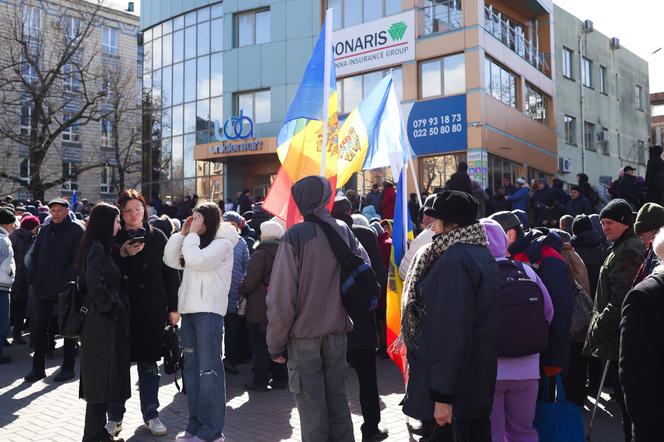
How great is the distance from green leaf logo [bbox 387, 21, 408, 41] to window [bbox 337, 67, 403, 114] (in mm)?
1171

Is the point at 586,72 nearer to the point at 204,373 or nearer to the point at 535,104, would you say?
the point at 535,104

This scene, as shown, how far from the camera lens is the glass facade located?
30812mm

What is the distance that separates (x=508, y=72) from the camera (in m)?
25.5

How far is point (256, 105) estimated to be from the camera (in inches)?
1137

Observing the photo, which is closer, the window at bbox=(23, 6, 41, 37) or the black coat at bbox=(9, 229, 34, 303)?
the black coat at bbox=(9, 229, 34, 303)

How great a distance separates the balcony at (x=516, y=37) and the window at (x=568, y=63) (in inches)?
71.5

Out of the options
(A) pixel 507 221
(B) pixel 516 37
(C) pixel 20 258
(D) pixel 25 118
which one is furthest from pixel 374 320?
(D) pixel 25 118

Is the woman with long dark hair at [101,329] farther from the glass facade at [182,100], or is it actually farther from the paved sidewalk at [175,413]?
the glass facade at [182,100]

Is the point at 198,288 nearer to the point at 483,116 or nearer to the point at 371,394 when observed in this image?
the point at 371,394

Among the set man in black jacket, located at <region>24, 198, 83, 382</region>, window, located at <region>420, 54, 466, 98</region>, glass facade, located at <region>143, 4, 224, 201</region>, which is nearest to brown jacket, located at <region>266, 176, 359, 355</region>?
man in black jacket, located at <region>24, 198, 83, 382</region>

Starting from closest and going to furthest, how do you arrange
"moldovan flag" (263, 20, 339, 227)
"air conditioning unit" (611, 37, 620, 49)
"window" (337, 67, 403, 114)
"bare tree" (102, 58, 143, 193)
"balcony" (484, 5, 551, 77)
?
"moldovan flag" (263, 20, 339, 227), "balcony" (484, 5, 551, 77), "window" (337, 67, 403, 114), "bare tree" (102, 58, 143, 193), "air conditioning unit" (611, 37, 620, 49)

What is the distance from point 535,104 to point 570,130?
3866 mm

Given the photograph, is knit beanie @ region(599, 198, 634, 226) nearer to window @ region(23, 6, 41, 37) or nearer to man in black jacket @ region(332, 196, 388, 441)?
man in black jacket @ region(332, 196, 388, 441)

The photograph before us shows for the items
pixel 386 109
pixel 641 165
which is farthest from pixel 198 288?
pixel 641 165
